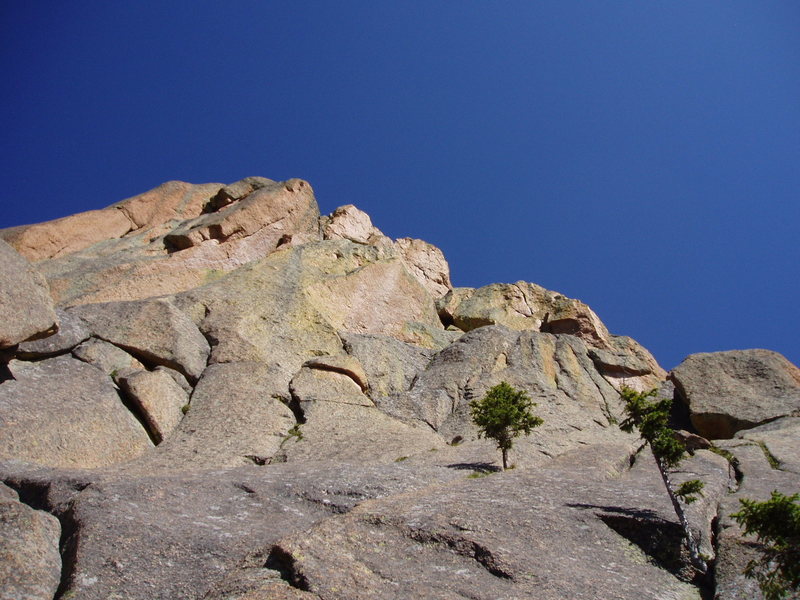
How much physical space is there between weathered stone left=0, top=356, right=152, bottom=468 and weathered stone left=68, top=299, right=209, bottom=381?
3343 millimetres

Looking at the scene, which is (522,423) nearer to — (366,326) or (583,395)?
(583,395)

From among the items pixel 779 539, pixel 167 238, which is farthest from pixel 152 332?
pixel 779 539

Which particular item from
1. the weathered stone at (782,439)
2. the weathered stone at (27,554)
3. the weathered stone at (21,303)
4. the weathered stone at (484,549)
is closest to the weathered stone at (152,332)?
the weathered stone at (21,303)

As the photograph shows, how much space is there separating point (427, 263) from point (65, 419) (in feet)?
161

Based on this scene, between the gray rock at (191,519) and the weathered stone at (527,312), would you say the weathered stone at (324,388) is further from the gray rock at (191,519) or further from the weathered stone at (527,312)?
the weathered stone at (527,312)

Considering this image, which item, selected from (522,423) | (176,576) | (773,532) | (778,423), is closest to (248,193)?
(522,423)

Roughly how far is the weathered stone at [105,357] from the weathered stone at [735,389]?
121 ft

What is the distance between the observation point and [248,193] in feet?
198

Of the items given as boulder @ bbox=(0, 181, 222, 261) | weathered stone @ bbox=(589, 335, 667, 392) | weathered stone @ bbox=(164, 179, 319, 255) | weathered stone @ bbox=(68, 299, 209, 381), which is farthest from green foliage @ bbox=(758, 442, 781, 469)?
boulder @ bbox=(0, 181, 222, 261)

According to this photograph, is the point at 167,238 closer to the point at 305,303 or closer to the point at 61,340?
the point at 305,303

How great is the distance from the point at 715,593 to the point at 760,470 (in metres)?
15.6

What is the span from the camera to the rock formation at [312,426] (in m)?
14.5

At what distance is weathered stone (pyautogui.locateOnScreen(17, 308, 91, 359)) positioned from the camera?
30.7 meters

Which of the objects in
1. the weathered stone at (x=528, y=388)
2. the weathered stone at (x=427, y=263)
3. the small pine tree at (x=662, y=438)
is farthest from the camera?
the weathered stone at (x=427, y=263)
